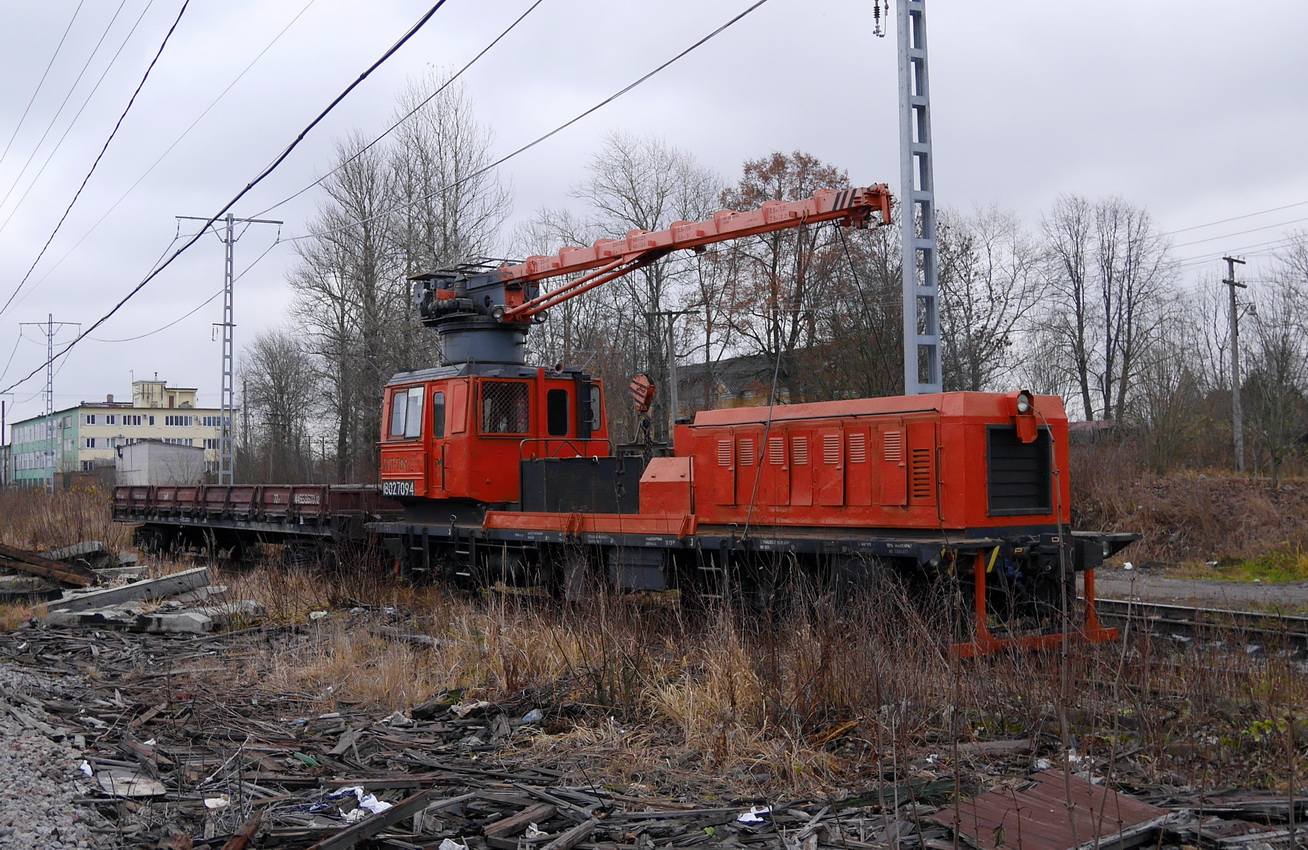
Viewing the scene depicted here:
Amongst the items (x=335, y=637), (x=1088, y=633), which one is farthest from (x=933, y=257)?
(x=335, y=637)

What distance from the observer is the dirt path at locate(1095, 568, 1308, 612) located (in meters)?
13.4

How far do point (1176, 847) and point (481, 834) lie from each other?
10.5 ft

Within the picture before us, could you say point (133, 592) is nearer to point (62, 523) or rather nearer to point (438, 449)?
point (438, 449)

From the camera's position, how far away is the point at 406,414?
1562cm

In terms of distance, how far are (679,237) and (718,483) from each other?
121 inches

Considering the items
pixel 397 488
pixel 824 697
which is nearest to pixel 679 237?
pixel 397 488

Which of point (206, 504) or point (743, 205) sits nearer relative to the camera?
point (206, 504)

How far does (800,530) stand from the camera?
10.4m

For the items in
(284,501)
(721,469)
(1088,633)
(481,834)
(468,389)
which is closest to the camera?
(481,834)

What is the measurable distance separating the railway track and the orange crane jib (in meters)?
4.52

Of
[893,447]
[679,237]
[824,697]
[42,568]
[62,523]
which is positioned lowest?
[824,697]

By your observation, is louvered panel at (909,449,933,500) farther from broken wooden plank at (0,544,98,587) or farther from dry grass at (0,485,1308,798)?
broken wooden plank at (0,544,98,587)

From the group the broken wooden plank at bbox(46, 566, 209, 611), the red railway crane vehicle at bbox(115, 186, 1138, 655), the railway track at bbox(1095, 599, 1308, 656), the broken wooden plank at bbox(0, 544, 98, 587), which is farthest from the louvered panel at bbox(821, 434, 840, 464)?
the broken wooden plank at bbox(0, 544, 98, 587)

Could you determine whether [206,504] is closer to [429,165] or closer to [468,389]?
[468,389]
